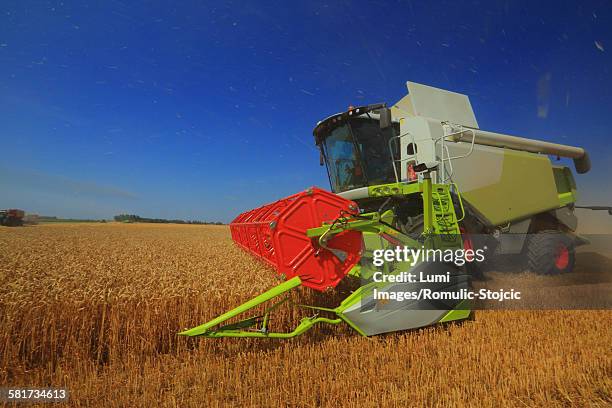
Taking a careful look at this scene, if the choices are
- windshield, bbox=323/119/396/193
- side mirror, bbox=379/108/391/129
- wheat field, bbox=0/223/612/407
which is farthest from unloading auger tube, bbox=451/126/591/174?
wheat field, bbox=0/223/612/407

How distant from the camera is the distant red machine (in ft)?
81.6

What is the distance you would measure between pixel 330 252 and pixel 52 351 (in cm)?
240

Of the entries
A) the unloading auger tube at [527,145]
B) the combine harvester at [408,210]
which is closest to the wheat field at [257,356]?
the combine harvester at [408,210]

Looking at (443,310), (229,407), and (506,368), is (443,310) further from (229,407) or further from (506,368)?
(229,407)

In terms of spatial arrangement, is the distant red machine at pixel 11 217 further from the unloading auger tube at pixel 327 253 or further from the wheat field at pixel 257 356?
the unloading auger tube at pixel 327 253

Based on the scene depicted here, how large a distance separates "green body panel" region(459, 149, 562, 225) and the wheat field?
6.13 feet

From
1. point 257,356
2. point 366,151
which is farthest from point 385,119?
point 257,356

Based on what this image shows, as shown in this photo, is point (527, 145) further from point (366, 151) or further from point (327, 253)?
point (327, 253)

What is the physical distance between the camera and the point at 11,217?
25.1 meters

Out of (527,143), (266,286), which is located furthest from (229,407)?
(527,143)

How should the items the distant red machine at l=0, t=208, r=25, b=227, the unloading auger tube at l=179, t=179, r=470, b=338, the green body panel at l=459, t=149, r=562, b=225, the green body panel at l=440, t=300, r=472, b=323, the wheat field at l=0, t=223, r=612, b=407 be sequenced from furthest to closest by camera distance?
the distant red machine at l=0, t=208, r=25, b=227, the green body panel at l=459, t=149, r=562, b=225, the green body panel at l=440, t=300, r=472, b=323, the unloading auger tube at l=179, t=179, r=470, b=338, the wheat field at l=0, t=223, r=612, b=407

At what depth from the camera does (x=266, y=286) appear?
3.45 metres

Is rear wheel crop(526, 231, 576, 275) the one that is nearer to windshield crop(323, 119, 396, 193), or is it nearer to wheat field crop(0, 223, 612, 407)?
wheat field crop(0, 223, 612, 407)

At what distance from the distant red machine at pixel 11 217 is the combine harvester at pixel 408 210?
1162 inches
